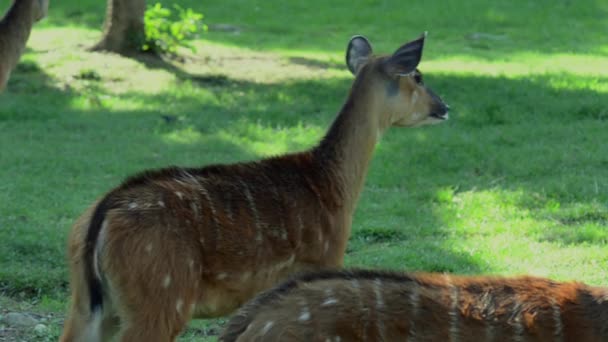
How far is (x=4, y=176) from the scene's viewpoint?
29.8ft

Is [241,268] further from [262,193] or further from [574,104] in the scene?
[574,104]

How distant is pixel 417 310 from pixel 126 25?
361 inches

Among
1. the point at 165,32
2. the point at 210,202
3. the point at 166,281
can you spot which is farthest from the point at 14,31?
the point at 166,281

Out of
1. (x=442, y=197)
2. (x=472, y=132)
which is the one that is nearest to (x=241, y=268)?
(x=442, y=197)

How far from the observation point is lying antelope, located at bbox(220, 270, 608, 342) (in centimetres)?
385

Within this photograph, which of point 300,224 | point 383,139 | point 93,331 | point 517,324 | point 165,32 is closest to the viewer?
point 517,324

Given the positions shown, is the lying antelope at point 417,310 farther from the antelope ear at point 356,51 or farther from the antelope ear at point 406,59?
the antelope ear at point 356,51

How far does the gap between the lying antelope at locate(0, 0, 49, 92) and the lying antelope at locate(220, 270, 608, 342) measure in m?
6.15

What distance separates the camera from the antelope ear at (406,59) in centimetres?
614


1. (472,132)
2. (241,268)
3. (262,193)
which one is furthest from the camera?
(472,132)

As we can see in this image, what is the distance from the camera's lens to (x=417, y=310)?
398cm

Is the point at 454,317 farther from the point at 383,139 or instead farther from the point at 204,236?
the point at 383,139

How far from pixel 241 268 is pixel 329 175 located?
0.98 metres

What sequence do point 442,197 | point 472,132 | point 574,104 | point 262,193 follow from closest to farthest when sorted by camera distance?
point 262,193 → point 442,197 → point 472,132 → point 574,104
